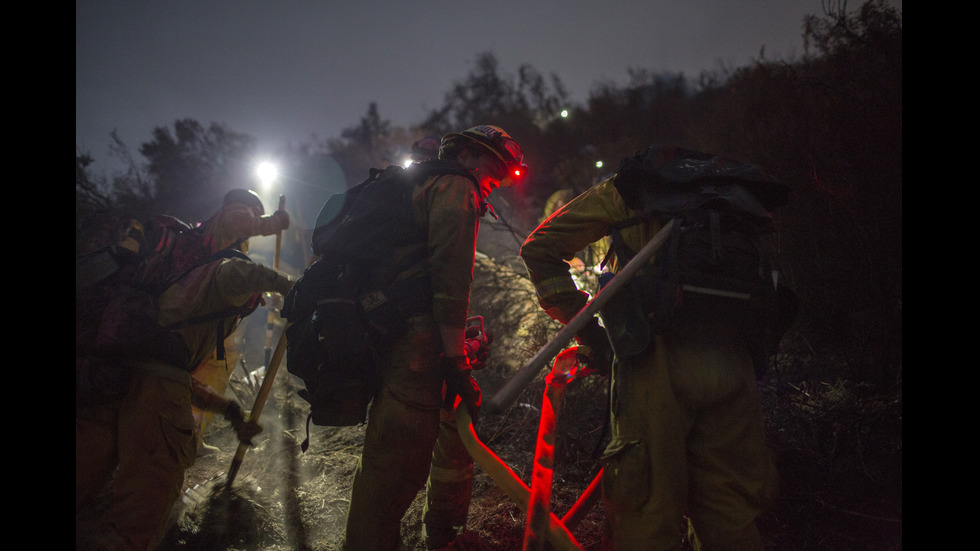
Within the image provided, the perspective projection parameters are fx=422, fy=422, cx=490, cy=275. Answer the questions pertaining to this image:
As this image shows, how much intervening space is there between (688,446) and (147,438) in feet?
10.0

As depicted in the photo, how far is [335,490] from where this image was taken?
3.76m

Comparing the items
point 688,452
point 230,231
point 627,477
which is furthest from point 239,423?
point 688,452

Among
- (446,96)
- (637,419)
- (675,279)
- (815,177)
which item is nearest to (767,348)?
(675,279)

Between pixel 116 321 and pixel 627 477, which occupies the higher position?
pixel 116 321

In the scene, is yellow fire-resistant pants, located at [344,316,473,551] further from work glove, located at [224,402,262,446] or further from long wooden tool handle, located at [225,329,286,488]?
work glove, located at [224,402,262,446]

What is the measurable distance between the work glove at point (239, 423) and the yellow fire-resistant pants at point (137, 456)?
2.48ft

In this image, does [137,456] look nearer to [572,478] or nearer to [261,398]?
[261,398]

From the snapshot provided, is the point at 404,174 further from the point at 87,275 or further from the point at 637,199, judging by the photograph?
the point at 87,275

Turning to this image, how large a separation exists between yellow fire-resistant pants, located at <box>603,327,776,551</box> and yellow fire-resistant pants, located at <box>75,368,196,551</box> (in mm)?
2591

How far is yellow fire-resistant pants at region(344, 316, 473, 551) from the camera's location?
210cm

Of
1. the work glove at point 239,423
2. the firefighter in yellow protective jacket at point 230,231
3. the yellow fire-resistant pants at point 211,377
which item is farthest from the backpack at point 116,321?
the firefighter in yellow protective jacket at point 230,231

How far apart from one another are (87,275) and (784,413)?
533 centimetres

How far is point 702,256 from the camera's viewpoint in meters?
1.87

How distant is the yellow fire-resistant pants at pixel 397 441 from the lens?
2.10 metres
